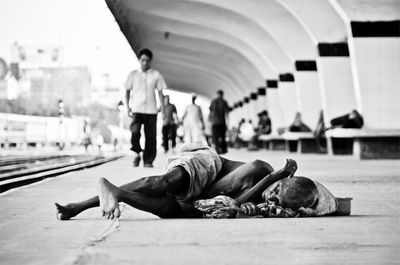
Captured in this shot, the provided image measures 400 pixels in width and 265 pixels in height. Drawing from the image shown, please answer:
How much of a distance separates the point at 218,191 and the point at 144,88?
A: 8.72 m

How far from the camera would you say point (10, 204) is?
25.5 ft

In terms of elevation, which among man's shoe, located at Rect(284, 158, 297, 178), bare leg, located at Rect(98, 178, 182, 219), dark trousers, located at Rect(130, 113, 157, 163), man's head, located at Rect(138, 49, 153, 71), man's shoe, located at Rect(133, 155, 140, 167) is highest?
man's head, located at Rect(138, 49, 153, 71)

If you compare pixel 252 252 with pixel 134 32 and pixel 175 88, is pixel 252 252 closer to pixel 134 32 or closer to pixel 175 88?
pixel 134 32

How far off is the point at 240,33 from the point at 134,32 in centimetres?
614

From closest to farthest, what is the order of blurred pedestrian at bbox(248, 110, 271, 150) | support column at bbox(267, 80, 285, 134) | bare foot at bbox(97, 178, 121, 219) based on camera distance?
bare foot at bbox(97, 178, 121, 219) → blurred pedestrian at bbox(248, 110, 271, 150) → support column at bbox(267, 80, 285, 134)

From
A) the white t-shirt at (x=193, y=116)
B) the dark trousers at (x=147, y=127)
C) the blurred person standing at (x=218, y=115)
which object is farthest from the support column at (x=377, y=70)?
the white t-shirt at (x=193, y=116)

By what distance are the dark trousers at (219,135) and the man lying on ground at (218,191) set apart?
17.4 m

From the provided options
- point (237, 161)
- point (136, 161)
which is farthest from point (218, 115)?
point (237, 161)

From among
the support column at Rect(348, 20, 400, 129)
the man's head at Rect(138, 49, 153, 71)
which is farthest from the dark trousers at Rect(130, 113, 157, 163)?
the support column at Rect(348, 20, 400, 129)

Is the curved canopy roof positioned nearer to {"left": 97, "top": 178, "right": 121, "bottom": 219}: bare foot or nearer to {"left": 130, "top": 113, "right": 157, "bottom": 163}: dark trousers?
{"left": 130, "top": 113, "right": 157, "bottom": 163}: dark trousers

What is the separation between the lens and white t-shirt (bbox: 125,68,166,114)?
575 inches

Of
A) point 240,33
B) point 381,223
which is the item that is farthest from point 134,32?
point 381,223

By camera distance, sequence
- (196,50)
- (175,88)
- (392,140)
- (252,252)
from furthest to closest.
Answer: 1. (175,88)
2. (196,50)
3. (392,140)
4. (252,252)

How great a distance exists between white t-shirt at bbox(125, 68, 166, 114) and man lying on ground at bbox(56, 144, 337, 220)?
8476mm
